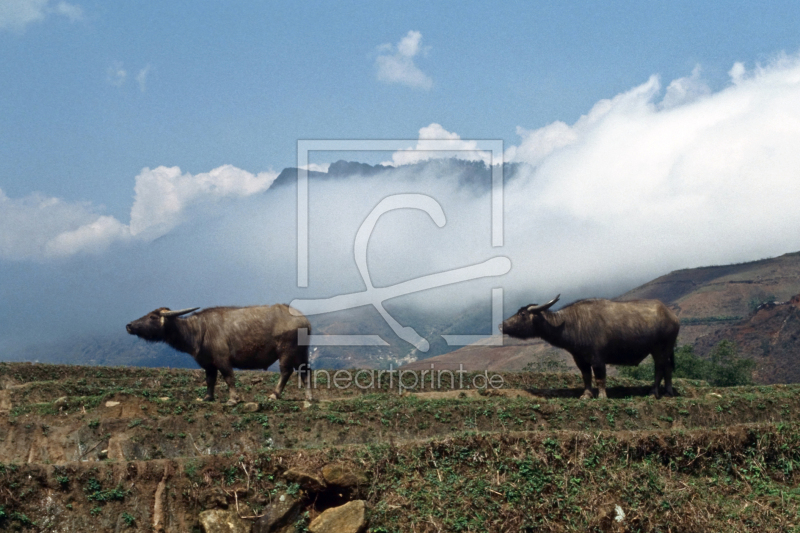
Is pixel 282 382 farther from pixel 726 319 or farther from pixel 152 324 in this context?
pixel 726 319

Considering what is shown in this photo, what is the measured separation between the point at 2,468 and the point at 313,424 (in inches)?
227

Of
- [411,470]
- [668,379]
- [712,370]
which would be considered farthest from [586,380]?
[712,370]

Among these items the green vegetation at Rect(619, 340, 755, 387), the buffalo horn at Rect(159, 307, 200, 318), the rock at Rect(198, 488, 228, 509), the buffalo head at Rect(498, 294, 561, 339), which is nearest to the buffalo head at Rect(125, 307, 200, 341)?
the buffalo horn at Rect(159, 307, 200, 318)

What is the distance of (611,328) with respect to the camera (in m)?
19.3

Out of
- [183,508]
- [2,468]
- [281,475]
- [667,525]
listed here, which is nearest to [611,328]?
[667,525]

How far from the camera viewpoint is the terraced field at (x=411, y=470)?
11.8 m

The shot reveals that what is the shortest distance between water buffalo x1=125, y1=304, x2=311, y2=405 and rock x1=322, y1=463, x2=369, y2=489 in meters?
6.66

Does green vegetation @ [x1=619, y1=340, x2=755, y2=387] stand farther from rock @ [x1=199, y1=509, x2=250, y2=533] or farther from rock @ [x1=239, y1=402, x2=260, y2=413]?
rock @ [x1=199, y1=509, x2=250, y2=533]

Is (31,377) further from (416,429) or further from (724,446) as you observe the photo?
(724,446)

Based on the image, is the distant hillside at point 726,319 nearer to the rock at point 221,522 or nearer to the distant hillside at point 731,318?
the distant hillside at point 731,318

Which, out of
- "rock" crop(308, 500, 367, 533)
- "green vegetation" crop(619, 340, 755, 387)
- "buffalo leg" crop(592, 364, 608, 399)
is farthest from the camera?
"green vegetation" crop(619, 340, 755, 387)

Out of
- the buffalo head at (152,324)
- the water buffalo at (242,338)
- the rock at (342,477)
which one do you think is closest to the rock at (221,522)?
the rock at (342,477)

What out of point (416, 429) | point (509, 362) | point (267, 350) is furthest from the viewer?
point (509, 362)

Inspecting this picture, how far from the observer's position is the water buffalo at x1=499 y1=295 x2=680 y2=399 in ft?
63.3
